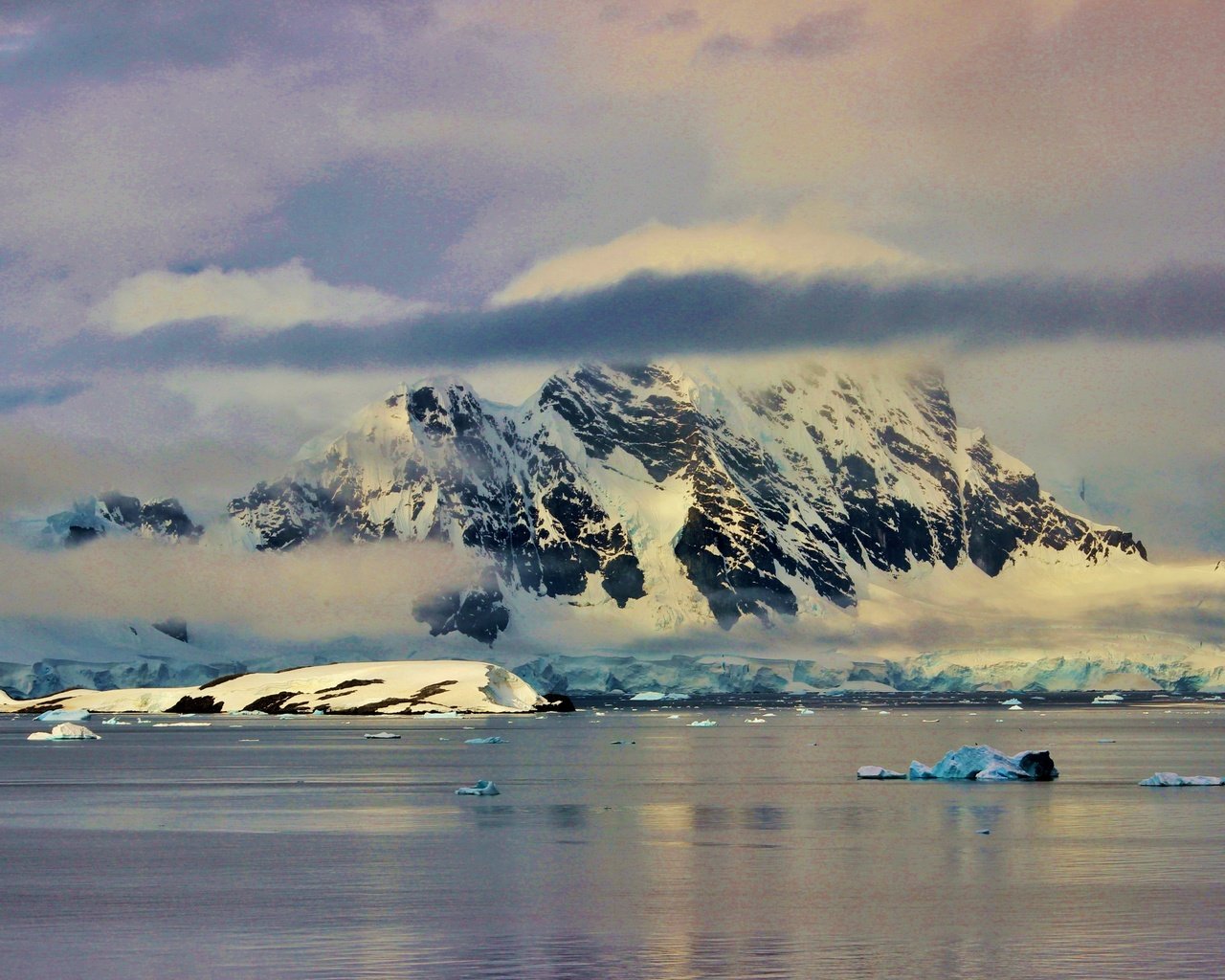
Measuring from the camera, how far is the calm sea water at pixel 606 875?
1275 inches

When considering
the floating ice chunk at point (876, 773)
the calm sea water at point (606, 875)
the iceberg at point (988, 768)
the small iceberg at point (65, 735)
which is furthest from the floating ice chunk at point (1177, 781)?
the small iceberg at point (65, 735)

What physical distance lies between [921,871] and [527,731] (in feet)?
378

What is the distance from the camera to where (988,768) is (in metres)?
81.4

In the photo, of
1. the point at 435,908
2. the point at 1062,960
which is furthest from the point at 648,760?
the point at 1062,960

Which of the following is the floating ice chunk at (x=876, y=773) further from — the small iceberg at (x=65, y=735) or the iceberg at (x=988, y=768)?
the small iceberg at (x=65, y=735)

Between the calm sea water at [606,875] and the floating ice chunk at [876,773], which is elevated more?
the calm sea water at [606,875]

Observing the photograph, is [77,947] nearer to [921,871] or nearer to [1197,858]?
[921,871]

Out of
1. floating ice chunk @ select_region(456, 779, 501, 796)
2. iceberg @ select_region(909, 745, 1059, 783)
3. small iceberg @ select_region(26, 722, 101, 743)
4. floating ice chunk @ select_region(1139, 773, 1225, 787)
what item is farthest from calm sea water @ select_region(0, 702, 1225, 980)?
small iceberg @ select_region(26, 722, 101, 743)

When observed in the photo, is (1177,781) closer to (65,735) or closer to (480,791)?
(480,791)

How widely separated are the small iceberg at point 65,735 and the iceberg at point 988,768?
78.0 metres

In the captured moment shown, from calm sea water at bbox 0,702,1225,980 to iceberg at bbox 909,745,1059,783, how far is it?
148 cm

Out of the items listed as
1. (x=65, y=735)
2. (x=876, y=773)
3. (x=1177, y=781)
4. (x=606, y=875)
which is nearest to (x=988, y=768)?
(x=876, y=773)

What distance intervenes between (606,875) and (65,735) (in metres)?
108

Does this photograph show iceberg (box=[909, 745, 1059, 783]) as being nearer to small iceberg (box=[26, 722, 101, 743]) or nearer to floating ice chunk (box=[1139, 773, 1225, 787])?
floating ice chunk (box=[1139, 773, 1225, 787])
